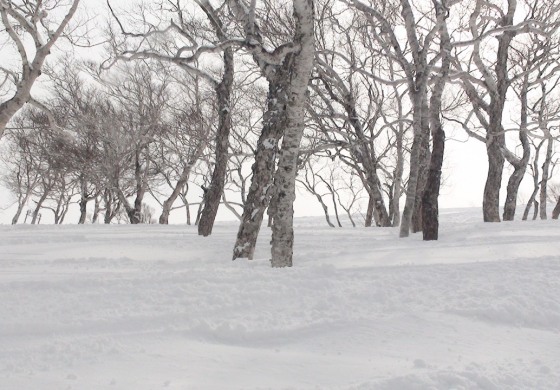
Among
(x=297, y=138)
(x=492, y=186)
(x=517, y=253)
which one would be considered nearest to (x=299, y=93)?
(x=297, y=138)

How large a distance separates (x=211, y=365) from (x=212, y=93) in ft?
44.9

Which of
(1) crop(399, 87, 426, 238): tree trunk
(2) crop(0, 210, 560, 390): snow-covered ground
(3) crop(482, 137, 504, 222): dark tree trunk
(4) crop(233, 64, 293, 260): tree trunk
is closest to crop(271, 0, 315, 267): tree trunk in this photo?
(4) crop(233, 64, 293, 260): tree trunk

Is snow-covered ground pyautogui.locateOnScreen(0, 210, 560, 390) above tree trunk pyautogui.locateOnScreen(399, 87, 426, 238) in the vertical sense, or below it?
below

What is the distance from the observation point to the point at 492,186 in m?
11.3

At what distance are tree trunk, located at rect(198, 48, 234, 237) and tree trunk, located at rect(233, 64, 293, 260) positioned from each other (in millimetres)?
3142

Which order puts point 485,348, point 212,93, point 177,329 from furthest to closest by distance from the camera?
point 212,93 → point 177,329 → point 485,348

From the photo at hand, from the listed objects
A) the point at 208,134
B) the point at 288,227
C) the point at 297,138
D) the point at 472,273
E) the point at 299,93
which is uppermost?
the point at 208,134

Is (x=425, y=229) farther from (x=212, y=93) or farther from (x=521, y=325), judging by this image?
(x=212, y=93)

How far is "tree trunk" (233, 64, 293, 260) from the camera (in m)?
5.74

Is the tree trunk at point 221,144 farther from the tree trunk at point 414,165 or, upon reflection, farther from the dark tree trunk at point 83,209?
the dark tree trunk at point 83,209

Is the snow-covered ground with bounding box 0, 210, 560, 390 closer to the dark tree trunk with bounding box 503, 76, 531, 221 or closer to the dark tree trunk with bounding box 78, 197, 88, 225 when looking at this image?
the dark tree trunk with bounding box 503, 76, 531, 221

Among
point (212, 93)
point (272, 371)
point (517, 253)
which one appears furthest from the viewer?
point (212, 93)

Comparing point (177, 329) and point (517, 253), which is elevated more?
point (517, 253)

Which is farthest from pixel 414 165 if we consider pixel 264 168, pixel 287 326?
pixel 287 326
